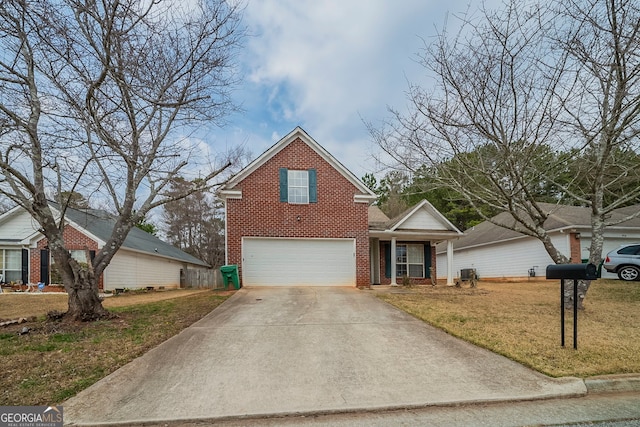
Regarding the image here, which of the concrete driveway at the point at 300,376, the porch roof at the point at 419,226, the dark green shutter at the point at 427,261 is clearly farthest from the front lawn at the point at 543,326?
the dark green shutter at the point at 427,261

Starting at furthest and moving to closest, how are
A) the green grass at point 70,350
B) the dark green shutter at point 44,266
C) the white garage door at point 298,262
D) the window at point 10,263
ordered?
the window at point 10,263
the dark green shutter at point 44,266
the white garage door at point 298,262
the green grass at point 70,350

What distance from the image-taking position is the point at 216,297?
12148mm

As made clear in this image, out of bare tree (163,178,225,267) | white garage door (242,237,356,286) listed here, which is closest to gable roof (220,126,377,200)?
white garage door (242,237,356,286)

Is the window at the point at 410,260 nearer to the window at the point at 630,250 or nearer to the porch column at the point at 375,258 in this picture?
the porch column at the point at 375,258

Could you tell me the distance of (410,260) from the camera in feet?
61.1

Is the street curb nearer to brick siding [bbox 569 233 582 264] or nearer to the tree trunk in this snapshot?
the tree trunk

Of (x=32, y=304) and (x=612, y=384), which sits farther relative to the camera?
(x=32, y=304)

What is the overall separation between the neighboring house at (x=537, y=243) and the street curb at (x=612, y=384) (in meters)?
13.8

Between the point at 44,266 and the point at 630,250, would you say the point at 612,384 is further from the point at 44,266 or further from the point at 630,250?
the point at 44,266

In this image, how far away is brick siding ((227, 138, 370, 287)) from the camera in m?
14.9

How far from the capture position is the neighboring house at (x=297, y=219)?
14.9 metres

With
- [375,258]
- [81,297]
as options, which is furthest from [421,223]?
[81,297]

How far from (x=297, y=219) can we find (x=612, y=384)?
36.8 ft

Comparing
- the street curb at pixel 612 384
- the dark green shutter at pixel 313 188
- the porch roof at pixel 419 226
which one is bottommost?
the street curb at pixel 612 384
